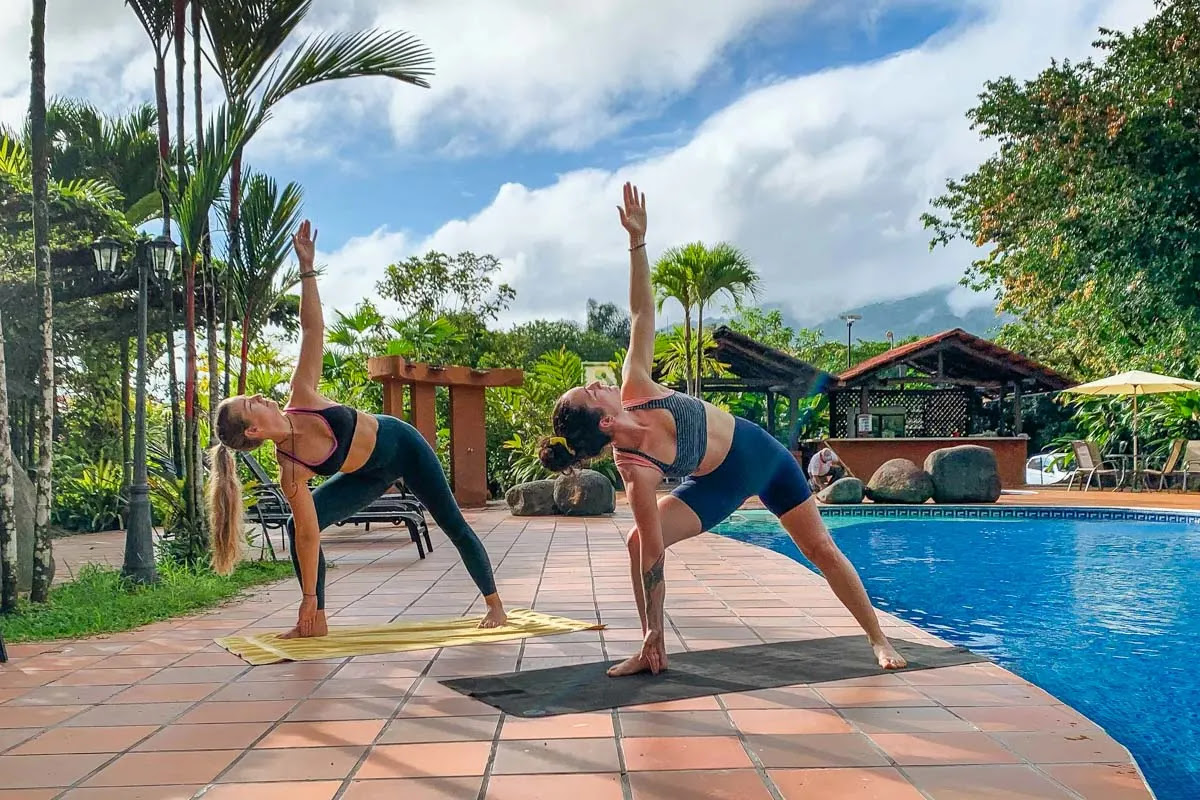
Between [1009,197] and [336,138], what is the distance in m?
12.6

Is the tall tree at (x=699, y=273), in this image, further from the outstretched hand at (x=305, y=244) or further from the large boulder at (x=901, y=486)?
the outstretched hand at (x=305, y=244)

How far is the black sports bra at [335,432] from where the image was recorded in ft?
13.5

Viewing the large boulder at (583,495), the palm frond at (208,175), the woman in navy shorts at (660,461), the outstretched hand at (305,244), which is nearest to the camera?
the woman in navy shorts at (660,461)

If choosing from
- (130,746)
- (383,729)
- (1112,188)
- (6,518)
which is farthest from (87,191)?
(1112,188)

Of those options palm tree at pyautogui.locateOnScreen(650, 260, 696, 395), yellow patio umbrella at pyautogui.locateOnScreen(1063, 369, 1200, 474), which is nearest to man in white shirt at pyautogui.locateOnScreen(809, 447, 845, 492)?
palm tree at pyautogui.locateOnScreen(650, 260, 696, 395)

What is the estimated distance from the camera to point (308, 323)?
4.22 meters

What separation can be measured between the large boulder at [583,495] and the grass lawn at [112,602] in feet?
19.0

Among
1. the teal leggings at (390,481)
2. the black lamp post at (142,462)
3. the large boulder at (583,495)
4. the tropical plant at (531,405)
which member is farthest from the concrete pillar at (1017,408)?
the teal leggings at (390,481)

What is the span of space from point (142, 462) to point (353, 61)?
3423 millimetres

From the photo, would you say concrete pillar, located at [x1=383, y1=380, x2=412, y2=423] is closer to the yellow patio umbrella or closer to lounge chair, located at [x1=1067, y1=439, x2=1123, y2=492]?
the yellow patio umbrella

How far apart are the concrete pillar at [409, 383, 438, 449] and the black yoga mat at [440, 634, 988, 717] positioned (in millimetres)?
9609

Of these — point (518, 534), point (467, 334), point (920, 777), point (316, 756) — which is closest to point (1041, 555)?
point (518, 534)

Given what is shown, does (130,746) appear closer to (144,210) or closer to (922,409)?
(144,210)

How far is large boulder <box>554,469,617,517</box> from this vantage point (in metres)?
12.3
